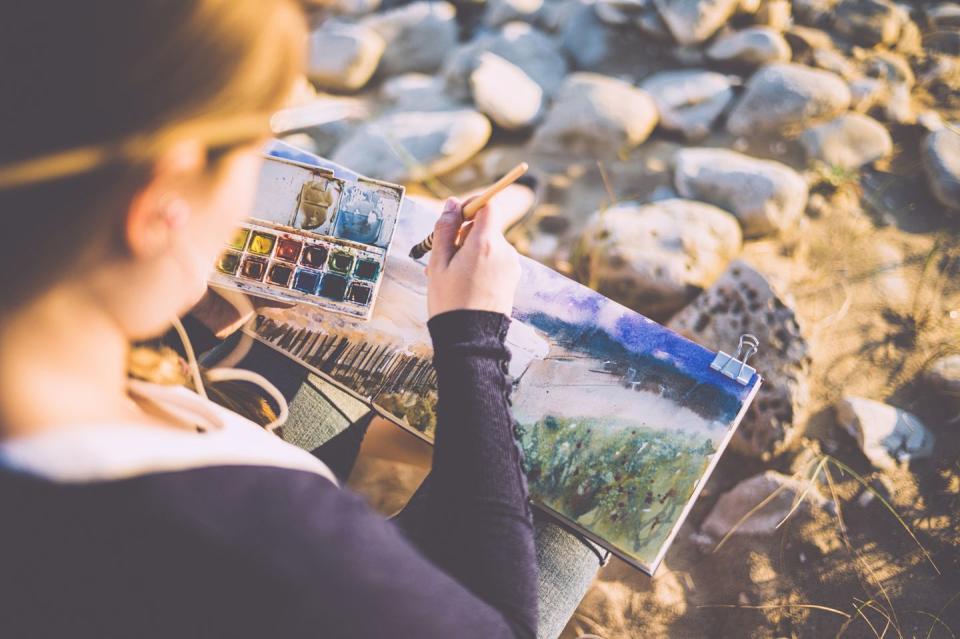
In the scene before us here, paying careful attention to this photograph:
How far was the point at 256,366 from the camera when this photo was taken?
47.3 inches

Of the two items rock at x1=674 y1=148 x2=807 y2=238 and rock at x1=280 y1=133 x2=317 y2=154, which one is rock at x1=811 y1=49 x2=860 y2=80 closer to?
rock at x1=674 y1=148 x2=807 y2=238

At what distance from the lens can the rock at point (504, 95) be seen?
2311 millimetres

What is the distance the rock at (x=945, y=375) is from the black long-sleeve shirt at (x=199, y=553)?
1524 mm

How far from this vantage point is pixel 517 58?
2.59 meters

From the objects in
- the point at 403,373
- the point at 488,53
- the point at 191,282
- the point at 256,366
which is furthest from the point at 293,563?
the point at 488,53

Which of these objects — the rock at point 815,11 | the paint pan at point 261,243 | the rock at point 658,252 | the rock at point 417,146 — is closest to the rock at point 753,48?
the rock at point 815,11

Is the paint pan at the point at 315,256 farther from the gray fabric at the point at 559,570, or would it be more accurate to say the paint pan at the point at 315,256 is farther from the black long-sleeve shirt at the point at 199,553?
the gray fabric at the point at 559,570

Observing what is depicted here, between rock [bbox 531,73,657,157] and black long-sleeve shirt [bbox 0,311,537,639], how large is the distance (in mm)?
1869

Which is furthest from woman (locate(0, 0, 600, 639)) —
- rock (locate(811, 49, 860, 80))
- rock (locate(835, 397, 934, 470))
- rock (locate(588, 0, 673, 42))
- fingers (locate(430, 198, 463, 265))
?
rock (locate(811, 49, 860, 80))

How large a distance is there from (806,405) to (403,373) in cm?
121

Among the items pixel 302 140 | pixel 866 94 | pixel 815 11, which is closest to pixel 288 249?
pixel 302 140

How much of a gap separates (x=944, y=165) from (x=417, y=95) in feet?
6.77

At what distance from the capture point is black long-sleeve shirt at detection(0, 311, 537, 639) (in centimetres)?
53

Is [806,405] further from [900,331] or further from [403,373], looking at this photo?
[403,373]
